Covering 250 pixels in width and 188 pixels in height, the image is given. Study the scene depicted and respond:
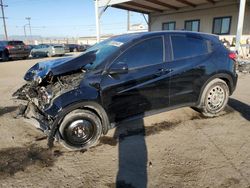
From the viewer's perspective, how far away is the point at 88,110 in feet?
11.9

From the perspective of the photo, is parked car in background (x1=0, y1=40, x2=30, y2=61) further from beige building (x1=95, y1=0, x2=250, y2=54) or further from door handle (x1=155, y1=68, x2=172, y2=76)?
door handle (x1=155, y1=68, x2=172, y2=76)

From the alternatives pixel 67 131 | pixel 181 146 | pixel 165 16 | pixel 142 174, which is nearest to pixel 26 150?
pixel 67 131

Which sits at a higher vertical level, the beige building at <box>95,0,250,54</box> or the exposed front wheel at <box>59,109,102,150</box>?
the beige building at <box>95,0,250,54</box>

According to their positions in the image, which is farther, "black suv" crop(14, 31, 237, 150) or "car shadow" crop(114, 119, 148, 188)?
"black suv" crop(14, 31, 237, 150)

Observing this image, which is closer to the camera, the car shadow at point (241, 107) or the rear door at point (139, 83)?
the rear door at point (139, 83)

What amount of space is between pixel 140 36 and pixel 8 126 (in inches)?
130

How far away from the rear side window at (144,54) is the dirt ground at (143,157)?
52.1 inches

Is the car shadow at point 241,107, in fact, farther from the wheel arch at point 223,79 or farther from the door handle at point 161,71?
the door handle at point 161,71

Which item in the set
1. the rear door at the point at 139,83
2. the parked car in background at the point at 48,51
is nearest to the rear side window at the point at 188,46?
the rear door at the point at 139,83

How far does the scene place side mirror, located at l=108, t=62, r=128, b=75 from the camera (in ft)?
11.9

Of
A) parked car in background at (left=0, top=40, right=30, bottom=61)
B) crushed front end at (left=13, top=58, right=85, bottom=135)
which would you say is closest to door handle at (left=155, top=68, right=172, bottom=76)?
crushed front end at (left=13, top=58, right=85, bottom=135)

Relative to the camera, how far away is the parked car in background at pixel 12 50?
20000 millimetres

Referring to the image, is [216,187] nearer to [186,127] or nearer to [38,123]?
[186,127]

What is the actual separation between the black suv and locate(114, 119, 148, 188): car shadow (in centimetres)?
40
